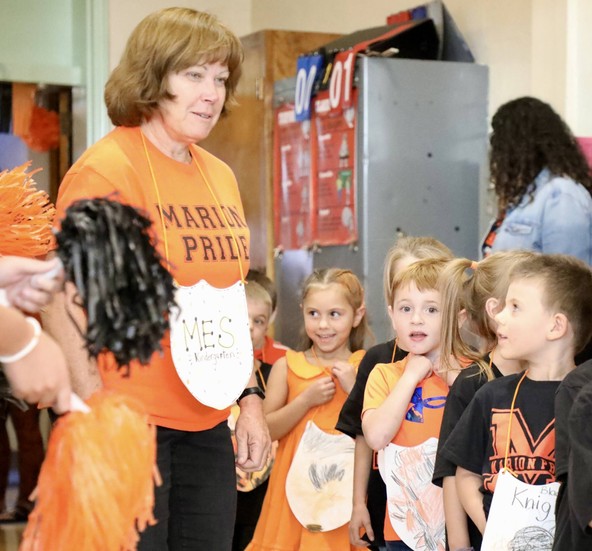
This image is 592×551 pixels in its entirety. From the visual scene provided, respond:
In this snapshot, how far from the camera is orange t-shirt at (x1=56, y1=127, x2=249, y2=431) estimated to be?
194 cm

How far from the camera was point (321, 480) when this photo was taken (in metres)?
3.21

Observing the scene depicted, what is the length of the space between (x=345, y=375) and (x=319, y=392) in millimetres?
89

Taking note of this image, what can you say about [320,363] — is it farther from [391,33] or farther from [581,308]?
[391,33]

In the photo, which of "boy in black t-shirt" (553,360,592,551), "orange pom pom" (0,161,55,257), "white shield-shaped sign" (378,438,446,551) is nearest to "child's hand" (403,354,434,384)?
"white shield-shaped sign" (378,438,446,551)

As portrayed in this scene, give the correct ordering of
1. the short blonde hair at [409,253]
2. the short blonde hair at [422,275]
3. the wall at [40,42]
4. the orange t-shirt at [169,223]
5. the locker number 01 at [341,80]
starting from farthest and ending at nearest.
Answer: the wall at [40,42] → the locker number 01 at [341,80] → the short blonde hair at [409,253] → the short blonde hair at [422,275] → the orange t-shirt at [169,223]

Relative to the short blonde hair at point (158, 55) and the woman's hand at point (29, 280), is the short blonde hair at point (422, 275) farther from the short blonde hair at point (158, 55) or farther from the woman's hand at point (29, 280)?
the woman's hand at point (29, 280)

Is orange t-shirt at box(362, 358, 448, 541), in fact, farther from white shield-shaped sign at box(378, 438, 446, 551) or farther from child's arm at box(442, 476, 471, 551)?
child's arm at box(442, 476, 471, 551)

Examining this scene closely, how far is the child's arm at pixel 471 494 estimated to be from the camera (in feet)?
7.80

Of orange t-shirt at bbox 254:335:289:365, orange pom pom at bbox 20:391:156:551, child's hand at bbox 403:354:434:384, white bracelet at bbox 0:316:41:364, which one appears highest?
white bracelet at bbox 0:316:41:364

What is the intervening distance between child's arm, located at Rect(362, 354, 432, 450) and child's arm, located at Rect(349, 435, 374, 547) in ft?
0.71

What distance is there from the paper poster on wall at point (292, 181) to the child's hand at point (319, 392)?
2.09m

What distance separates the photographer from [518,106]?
4238 mm

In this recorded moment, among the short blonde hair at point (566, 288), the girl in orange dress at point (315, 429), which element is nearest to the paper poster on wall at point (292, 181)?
the girl in orange dress at point (315, 429)

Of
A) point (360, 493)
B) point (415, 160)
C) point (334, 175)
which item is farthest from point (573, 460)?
point (334, 175)
